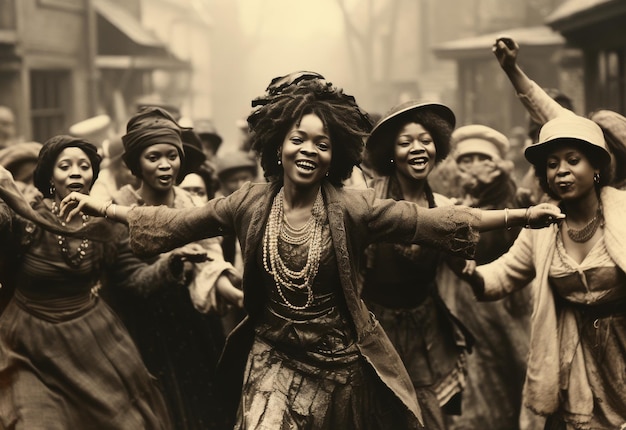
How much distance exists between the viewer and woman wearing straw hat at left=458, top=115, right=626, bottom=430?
5.79 m

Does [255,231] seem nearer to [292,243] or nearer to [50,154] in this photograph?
[292,243]

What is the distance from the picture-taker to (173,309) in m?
7.39

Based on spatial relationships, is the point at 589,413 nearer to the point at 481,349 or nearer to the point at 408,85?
the point at 481,349

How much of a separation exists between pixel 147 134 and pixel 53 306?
1.15m

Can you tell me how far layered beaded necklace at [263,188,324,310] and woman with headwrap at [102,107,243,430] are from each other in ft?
4.86

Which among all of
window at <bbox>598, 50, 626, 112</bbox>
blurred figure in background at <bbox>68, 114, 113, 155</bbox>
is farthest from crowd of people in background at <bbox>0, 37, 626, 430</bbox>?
window at <bbox>598, 50, 626, 112</bbox>

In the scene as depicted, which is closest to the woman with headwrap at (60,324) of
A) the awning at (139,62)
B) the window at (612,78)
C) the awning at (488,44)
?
the window at (612,78)

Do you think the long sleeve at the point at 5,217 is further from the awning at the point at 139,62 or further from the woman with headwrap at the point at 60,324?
the awning at the point at 139,62

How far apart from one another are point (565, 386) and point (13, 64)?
15564mm

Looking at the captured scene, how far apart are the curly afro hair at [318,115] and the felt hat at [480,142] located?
3.26m

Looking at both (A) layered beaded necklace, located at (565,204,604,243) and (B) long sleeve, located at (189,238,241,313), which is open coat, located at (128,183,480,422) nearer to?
(A) layered beaded necklace, located at (565,204,604,243)

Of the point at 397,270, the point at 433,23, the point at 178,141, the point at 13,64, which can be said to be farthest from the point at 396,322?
the point at 433,23

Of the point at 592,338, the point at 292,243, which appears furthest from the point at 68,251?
the point at 592,338

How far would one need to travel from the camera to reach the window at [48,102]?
846 inches
